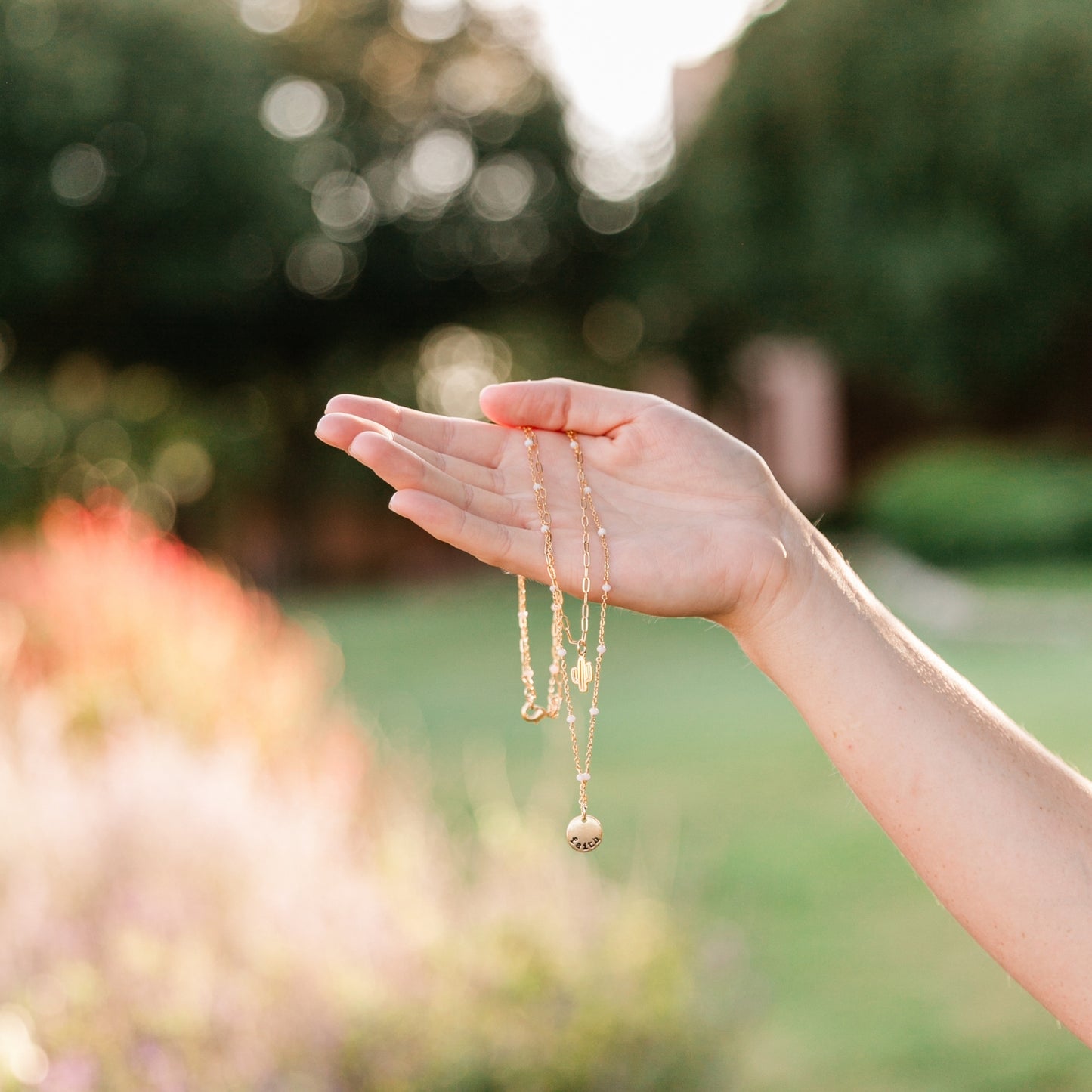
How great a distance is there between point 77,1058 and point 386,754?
10.5 ft

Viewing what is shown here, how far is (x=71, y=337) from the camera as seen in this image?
1596 cm

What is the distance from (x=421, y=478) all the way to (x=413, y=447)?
106 millimetres

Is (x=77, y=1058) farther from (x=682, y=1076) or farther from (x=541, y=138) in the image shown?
(x=541, y=138)

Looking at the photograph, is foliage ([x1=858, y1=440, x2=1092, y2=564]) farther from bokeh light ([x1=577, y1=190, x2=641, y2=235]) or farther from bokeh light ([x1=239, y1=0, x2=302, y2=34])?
bokeh light ([x1=239, y1=0, x2=302, y2=34])

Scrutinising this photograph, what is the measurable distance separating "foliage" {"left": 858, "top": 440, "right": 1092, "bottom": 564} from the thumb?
11.9 meters

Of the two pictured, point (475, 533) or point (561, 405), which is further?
point (561, 405)

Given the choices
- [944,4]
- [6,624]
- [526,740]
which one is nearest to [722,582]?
[6,624]

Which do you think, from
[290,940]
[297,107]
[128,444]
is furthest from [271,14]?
[290,940]

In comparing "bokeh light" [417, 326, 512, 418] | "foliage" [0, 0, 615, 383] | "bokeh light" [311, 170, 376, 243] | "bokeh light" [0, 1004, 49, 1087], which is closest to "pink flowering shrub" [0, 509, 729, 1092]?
"bokeh light" [0, 1004, 49, 1087]

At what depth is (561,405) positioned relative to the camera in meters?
1.86

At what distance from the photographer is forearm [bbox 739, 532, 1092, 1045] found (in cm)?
148

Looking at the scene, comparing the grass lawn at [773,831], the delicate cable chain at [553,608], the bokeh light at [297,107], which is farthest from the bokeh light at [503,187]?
the delicate cable chain at [553,608]

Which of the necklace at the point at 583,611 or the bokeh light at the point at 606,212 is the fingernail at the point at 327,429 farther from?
the bokeh light at the point at 606,212

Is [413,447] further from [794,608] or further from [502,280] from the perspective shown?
[502,280]
